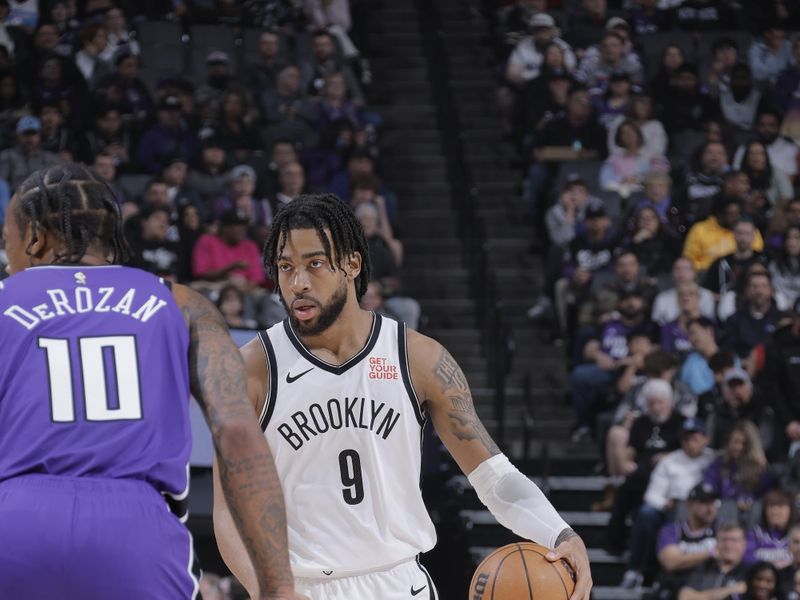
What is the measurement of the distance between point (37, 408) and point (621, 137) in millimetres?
10628

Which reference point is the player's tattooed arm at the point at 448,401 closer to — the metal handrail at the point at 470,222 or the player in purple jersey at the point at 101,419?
the player in purple jersey at the point at 101,419

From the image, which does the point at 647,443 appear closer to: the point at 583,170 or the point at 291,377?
the point at 583,170

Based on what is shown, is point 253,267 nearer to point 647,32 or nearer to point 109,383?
point 647,32

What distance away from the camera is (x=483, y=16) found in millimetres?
16781

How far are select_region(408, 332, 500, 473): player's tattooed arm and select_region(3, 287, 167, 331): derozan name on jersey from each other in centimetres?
140

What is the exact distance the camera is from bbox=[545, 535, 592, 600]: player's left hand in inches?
181

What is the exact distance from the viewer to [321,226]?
473 centimetres

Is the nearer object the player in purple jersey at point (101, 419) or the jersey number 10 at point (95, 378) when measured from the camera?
the player in purple jersey at point (101, 419)

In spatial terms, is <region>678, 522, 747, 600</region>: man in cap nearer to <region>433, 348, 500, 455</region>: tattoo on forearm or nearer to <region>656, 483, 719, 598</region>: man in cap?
<region>656, 483, 719, 598</region>: man in cap

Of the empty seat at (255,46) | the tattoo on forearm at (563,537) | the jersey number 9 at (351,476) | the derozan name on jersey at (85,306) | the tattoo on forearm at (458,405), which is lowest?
the tattoo on forearm at (563,537)

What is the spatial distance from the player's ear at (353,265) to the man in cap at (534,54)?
1011cm

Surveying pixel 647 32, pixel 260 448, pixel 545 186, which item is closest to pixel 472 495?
pixel 545 186

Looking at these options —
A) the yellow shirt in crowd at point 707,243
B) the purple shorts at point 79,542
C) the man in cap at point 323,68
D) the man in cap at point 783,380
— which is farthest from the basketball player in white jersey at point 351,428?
the man in cap at point 323,68

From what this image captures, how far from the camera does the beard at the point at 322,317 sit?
471 centimetres
